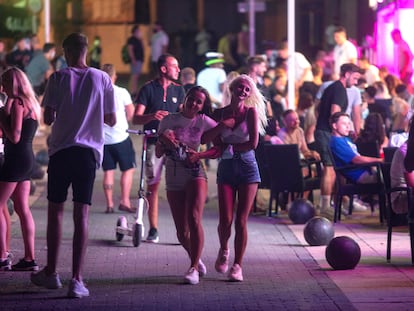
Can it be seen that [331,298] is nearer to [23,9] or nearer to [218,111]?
[218,111]

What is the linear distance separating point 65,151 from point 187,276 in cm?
152

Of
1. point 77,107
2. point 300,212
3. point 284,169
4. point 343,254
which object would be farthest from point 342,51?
point 77,107

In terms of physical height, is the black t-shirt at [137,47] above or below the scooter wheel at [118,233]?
above

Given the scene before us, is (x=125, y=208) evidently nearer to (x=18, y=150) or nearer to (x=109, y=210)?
(x=109, y=210)

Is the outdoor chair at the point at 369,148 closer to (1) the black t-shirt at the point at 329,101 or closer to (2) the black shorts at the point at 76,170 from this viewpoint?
(1) the black t-shirt at the point at 329,101

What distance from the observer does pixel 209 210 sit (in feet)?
54.5

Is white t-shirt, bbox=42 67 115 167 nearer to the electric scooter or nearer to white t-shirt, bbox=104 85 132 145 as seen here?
the electric scooter

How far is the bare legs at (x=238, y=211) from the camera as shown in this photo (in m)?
10.9

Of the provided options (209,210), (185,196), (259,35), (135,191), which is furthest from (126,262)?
(259,35)

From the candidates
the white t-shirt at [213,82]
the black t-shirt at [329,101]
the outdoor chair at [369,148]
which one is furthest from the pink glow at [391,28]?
the outdoor chair at [369,148]

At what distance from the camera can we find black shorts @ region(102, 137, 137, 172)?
15734mm

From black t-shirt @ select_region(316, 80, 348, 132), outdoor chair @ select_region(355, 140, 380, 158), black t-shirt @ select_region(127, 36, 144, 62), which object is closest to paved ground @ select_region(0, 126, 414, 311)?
outdoor chair @ select_region(355, 140, 380, 158)

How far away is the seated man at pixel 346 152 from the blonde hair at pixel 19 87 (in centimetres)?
533

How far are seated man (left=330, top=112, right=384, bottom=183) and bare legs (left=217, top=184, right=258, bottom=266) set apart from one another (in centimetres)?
450
